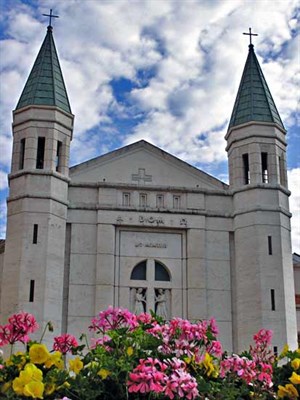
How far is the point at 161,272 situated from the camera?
82.4 ft

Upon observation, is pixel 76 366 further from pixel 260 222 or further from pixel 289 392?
pixel 260 222

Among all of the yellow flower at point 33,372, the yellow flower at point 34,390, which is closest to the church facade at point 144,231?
the yellow flower at point 33,372

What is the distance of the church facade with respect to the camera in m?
23.8

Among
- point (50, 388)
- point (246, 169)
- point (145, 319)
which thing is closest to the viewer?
point (50, 388)

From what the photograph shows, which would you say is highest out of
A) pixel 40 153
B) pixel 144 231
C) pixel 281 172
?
pixel 40 153

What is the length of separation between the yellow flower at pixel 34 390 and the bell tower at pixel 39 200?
17393 mm

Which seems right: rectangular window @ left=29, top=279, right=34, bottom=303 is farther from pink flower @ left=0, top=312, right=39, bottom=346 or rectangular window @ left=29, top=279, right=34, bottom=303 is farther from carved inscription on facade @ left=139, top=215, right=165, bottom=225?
pink flower @ left=0, top=312, right=39, bottom=346

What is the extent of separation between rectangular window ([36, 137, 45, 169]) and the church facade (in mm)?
49

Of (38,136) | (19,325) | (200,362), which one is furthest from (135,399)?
(38,136)

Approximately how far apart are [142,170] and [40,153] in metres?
4.18

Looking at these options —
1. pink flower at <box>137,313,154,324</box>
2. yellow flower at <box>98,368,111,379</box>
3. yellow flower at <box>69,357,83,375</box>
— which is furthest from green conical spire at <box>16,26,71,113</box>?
yellow flower at <box>98,368,111,379</box>

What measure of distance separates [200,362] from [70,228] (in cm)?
1837

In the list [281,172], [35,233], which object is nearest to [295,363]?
[35,233]

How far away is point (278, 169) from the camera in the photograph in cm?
2639
